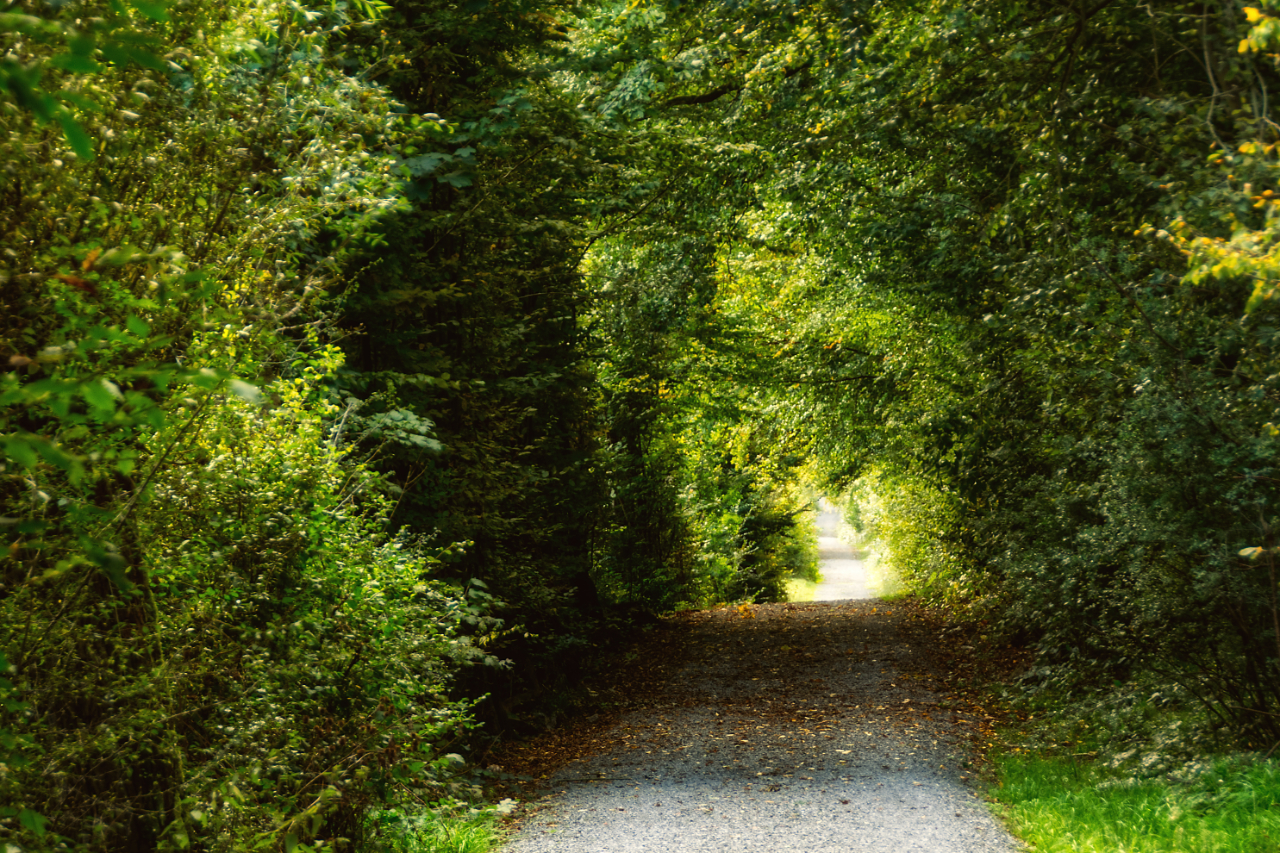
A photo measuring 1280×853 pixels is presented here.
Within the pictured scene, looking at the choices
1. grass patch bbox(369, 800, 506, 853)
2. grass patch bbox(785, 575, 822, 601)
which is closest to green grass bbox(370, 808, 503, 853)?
grass patch bbox(369, 800, 506, 853)

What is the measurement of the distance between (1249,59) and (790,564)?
22.2 meters

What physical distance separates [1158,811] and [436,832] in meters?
4.42

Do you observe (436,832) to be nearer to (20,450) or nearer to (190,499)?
(190,499)

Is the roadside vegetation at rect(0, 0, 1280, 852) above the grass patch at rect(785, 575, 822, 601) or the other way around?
above

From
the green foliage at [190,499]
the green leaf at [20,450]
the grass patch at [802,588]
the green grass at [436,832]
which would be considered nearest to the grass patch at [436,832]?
the green grass at [436,832]

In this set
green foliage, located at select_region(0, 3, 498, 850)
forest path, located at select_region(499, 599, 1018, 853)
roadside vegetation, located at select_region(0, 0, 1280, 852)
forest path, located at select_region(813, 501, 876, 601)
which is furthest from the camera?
forest path, located at select_region(813, 501, 876, 601)

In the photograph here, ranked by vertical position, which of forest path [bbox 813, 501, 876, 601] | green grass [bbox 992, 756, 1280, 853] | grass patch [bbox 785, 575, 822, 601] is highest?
green grass [bbox 992, 756, 1280, 853]

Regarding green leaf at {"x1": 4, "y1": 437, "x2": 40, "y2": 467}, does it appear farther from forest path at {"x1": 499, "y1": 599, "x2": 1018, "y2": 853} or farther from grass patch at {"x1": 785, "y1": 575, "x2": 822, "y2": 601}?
grass patch at {"x1": 785, "y1": 575, "x2": 822, "y2": 601}

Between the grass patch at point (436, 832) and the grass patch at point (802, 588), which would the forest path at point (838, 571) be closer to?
the grass patch at point (802, 588)

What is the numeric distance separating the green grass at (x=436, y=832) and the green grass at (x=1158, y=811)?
347cm

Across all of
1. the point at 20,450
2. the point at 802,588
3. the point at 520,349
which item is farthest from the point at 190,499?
the point at 802,588

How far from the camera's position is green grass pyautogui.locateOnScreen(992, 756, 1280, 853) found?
16.5 ft

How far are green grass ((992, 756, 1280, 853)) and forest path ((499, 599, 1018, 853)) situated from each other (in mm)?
327

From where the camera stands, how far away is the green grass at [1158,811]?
5.02 meters
